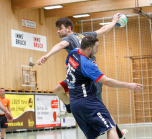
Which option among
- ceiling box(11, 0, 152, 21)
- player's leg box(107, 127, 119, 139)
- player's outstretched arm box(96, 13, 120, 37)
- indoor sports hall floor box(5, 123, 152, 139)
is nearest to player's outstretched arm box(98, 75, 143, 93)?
player's leg box(107, 127, 119, 139)

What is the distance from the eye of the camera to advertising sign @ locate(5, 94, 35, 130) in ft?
50.3

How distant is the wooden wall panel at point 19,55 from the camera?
1614 cm

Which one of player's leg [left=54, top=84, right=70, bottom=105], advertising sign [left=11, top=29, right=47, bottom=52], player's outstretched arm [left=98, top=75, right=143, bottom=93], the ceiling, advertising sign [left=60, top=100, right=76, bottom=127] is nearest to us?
player's outstretched arm [left=98, top=75, right=143, bottom=93]

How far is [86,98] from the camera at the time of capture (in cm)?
398

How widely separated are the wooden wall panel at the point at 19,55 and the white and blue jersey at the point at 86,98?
12.3 metres

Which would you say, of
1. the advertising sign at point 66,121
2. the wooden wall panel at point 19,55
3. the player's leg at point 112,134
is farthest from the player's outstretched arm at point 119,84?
the advertising sign at point 66,121

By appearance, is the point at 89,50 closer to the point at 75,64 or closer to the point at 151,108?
the point at 75,64

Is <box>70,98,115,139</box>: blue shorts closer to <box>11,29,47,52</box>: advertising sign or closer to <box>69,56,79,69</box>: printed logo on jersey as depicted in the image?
<box>69,56,79,69</box>: printed logo on jersey

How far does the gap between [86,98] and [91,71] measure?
42 centimetres

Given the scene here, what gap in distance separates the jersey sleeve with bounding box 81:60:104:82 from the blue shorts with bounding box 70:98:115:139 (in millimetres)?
370

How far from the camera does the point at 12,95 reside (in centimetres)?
1552

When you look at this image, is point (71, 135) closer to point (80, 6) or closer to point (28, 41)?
point (28, 41)

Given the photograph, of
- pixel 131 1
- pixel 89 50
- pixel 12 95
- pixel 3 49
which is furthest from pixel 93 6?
pixel 89 50

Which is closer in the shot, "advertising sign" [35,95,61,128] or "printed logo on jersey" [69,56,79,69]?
"printed logo on jersey" [69,56,79,69]
